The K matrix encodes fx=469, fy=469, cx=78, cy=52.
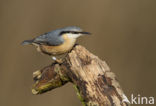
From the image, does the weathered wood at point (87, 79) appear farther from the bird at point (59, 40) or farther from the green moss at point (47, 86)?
the bird at point (59, 40)

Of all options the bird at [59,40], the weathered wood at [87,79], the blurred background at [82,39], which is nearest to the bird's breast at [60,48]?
the bird at [59,40]

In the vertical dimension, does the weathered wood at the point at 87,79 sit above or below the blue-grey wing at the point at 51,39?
below

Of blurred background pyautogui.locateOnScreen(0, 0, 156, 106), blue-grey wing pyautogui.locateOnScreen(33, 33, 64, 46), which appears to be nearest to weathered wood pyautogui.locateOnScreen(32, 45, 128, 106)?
blue-grey wing pyautogui.locateOnScreen(33, 33, 64, 46)

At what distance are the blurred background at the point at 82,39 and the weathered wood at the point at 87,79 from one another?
5.49ft

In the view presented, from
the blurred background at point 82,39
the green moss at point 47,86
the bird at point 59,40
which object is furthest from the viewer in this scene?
the blurred background at point 82,39

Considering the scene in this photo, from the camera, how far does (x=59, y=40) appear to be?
4.40 m

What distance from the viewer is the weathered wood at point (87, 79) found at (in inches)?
131

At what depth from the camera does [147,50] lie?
5641 mm

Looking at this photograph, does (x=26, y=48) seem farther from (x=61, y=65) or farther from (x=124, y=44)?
(x=61, y=65)

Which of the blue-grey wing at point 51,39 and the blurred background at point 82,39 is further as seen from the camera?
the blurred background at point 82,39

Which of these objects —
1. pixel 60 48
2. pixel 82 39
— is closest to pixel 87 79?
pixel 60 48

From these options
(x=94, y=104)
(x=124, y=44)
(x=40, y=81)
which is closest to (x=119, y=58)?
(x=124, y=44)

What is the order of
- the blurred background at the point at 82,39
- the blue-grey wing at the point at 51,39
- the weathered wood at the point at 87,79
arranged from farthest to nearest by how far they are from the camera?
the blurred background at the point at 82,39 < the blue-grey wing at the point at 51,39 < the weathered wood at the point at 87,79

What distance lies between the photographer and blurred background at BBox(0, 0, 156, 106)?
5500 millimetres
